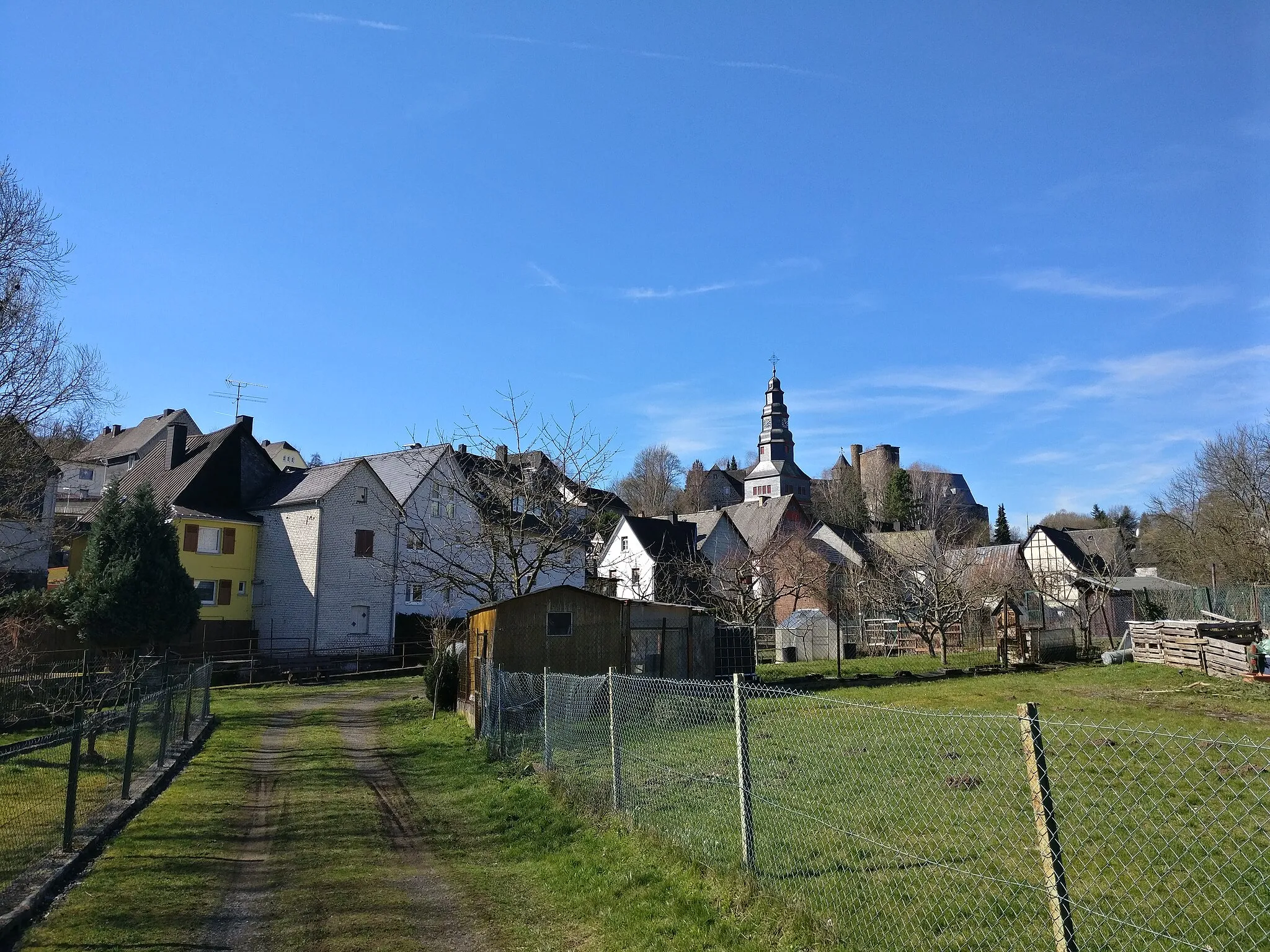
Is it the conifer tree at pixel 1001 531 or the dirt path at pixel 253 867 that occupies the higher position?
the conifer tree at pixel 1001 531

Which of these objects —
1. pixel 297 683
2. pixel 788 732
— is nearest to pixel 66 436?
pixel 297 683

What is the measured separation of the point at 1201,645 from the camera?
83.6ft

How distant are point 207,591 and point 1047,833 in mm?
41467

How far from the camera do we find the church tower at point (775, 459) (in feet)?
338

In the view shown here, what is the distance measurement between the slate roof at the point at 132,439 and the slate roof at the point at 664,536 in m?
35.7

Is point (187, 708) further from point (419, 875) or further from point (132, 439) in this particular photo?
point (132, 439)

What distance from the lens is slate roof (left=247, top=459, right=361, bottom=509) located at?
134ft

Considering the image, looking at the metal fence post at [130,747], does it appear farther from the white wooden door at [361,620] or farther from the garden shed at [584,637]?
the white wooden door at [361,620]

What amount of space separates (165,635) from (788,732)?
27237 mm

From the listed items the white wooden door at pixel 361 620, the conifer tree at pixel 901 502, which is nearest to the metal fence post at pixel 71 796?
the white wooden door at pixel 361 620

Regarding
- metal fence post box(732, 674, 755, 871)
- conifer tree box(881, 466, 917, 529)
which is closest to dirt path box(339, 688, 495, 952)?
metal fence post box(732, 674, 755, 871)

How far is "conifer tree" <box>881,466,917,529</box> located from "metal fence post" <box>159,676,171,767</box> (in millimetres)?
75689

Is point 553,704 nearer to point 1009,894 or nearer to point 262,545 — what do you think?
point 1009,894

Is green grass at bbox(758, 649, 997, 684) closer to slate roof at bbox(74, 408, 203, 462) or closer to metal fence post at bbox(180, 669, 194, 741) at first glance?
metal fence post at bbox(180, 669, 194, 741)
